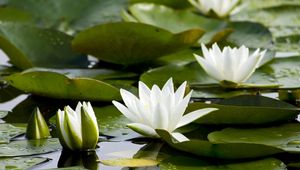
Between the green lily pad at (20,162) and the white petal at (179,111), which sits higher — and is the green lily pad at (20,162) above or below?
below

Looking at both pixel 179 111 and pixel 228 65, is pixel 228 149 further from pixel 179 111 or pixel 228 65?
pixel 228 65

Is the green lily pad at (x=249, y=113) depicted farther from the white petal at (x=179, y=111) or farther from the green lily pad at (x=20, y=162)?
the green lily pad at (x=20, y=162)

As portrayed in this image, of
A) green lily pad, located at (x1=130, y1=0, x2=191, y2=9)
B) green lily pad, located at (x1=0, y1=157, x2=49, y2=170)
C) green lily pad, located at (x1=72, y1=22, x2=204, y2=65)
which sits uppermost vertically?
green lily pad, located at (x1=130, y1=0, x2=191, y2=9)

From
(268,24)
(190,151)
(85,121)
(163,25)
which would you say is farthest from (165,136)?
(268,24)

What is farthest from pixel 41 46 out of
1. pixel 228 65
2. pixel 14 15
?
pixel 228 65

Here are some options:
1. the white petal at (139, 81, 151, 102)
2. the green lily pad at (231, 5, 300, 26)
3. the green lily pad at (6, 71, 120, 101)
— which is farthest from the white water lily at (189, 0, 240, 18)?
the white petal at (139, 81, 151, 102)

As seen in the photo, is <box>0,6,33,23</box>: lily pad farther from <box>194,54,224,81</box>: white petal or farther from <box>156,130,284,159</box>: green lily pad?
<box>156,130,284,159</box>: green lily pad

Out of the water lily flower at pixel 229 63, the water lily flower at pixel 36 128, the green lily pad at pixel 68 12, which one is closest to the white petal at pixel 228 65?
the water lily flower at pixel 229 63
